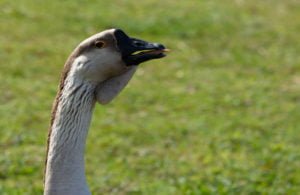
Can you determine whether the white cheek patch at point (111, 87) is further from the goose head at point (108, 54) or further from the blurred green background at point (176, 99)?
the blurred green background at point (176, 99)

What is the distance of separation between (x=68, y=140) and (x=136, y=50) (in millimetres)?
656

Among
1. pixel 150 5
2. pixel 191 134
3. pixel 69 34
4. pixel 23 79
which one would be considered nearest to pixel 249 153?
pixel 191 134

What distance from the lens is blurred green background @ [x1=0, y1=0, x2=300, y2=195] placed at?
304 inches

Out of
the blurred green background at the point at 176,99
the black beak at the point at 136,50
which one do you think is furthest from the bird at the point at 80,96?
the blurred green background at the point at 176,99

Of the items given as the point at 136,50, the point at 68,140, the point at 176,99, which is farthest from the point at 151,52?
the point at 176,99

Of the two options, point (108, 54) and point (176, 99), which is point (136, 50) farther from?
point (176, 99)

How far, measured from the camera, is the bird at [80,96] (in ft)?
14.7

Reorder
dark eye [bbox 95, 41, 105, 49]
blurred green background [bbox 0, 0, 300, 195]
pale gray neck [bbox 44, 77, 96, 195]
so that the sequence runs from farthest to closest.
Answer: blurred green background [bbox 0, 0, 300, 195]
dark eye [bbox 95, 41, 105, 49]
pale gray neck [bbox 44, 77, 96, 195]

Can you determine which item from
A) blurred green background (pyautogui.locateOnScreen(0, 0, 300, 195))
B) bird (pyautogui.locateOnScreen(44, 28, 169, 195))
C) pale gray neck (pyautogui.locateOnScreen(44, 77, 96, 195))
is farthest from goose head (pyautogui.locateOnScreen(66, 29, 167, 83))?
blurred green background (pyautogui.locateOnScreen(0, 0, 300, 195))

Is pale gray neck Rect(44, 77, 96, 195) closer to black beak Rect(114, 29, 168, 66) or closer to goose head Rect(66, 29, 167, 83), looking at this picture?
goose head Rect(66, 29, 167, 83)

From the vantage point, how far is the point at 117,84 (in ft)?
15.5

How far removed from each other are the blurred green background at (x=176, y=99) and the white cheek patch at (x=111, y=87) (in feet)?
8.13

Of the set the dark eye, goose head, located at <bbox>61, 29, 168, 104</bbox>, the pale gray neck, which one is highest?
the dark eye

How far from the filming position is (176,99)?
10023 millimetres
